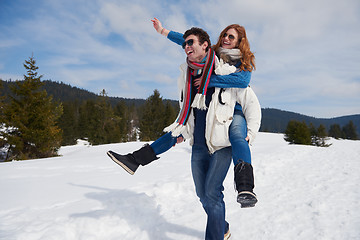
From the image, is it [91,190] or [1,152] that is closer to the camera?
[91,190]

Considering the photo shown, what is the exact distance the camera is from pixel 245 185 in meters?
1.70

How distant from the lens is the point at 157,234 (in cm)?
290

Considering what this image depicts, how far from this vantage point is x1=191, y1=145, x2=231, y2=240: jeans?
2146 millimetres

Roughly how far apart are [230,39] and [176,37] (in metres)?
0.62

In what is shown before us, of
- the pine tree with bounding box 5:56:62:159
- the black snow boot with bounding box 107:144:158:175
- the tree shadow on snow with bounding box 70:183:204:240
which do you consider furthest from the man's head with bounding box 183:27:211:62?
the pine tree with bounding box 5:56:62:159

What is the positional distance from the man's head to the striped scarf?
7 cm

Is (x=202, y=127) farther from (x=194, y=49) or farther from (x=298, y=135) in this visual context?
(x=298, y=135)

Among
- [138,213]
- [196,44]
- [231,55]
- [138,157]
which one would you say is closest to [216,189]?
[138,157]

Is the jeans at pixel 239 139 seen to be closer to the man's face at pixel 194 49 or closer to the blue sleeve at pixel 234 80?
the blue sleeve at pixel 234 80

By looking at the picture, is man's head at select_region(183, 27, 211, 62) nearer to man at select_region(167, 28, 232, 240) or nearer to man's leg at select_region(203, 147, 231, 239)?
man at select_region(167, 28, 232, 240)

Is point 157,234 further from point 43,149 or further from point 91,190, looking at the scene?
point 43,149

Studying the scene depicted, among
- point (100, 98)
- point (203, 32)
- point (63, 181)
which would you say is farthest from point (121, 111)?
point (203, 32)

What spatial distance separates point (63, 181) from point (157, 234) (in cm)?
313

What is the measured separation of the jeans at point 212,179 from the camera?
2146 mm
